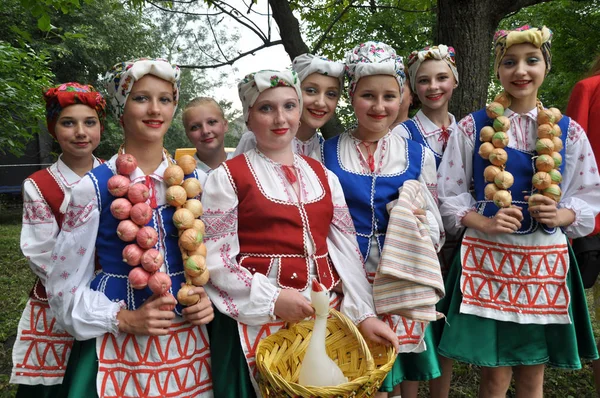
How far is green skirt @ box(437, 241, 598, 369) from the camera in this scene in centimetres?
238

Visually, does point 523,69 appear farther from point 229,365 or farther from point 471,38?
point 229,365

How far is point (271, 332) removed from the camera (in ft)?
6.63

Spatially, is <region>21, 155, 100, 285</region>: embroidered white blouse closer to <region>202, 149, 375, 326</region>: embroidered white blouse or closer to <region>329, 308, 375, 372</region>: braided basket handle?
<region>202, 149, 375, 326</region>: embroidered white blouse

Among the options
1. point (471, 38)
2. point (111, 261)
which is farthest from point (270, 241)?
point (471, 38)

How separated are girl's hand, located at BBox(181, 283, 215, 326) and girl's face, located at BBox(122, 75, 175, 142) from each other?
65cm

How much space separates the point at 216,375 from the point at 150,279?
489 mm

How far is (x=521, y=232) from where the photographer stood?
2.37 meters

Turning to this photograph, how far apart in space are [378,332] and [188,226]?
0.88 metres

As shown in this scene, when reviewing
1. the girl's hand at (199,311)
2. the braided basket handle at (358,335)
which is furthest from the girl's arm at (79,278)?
the braided basket handle at (358,335)

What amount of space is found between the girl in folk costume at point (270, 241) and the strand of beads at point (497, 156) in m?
0.72

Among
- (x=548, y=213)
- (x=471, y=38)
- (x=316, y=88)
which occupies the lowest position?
(x=548, y=213)

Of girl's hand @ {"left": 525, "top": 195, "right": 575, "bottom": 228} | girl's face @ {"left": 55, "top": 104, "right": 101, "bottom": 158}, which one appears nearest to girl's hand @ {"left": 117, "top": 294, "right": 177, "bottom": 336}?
girl's face @ {"left": 55, "top": 104, "right": 101, "bottom": 158}

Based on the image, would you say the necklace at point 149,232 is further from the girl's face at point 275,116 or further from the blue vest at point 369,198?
the blue vest at point 369,198

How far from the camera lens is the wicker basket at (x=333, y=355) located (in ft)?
5.62
